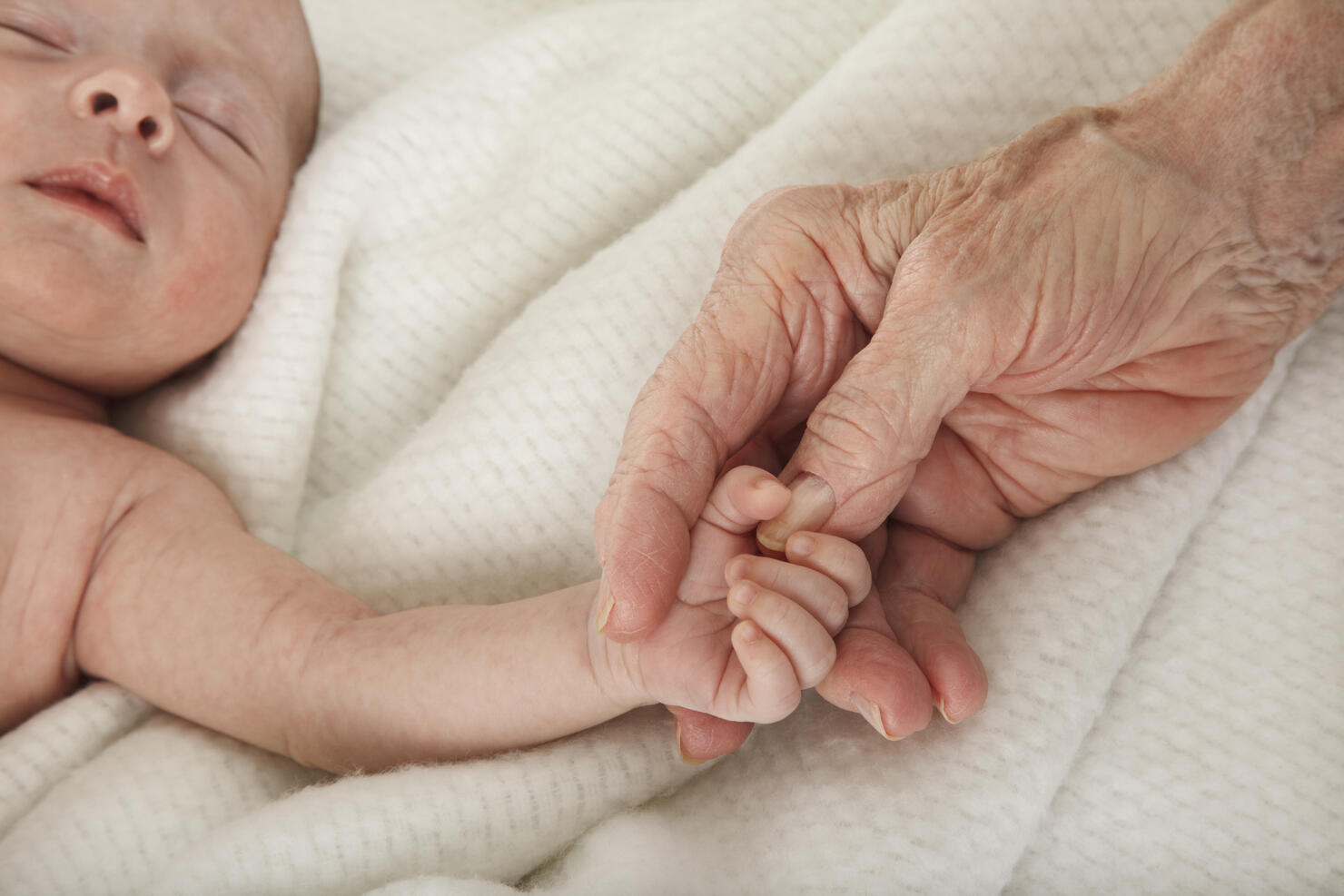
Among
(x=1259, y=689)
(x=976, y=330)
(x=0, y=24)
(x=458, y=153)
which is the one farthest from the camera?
(x=458, y=153)

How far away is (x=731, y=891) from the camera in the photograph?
833mm

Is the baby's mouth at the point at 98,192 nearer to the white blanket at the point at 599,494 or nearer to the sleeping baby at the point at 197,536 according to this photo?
the sleeping baby at the point at 197,536

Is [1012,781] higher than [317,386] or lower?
lower

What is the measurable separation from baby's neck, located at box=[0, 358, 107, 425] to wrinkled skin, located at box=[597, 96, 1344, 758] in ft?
2.82

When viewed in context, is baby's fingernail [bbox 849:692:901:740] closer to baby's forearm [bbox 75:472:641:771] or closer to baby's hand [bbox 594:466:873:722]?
baby's hand [bbox 594:466:873:722]

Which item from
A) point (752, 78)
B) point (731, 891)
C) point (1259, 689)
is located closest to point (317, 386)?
point (752, 78)

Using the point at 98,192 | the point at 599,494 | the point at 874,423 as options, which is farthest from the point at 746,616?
the point at 98,192

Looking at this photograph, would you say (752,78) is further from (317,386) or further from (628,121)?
(317,386)

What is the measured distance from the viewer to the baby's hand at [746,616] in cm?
72

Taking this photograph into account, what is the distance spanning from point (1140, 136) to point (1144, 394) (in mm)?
233

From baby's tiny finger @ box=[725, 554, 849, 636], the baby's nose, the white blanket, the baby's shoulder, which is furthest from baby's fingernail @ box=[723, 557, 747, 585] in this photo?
the baby's nose

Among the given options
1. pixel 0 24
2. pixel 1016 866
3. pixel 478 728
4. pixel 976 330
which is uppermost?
pixel 0 24

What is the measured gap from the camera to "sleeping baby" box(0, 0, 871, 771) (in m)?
0.79

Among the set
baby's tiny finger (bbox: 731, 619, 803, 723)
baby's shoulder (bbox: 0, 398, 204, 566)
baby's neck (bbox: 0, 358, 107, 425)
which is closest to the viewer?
baby's tiny finger (bbox: 731, 619, 803, 723)
